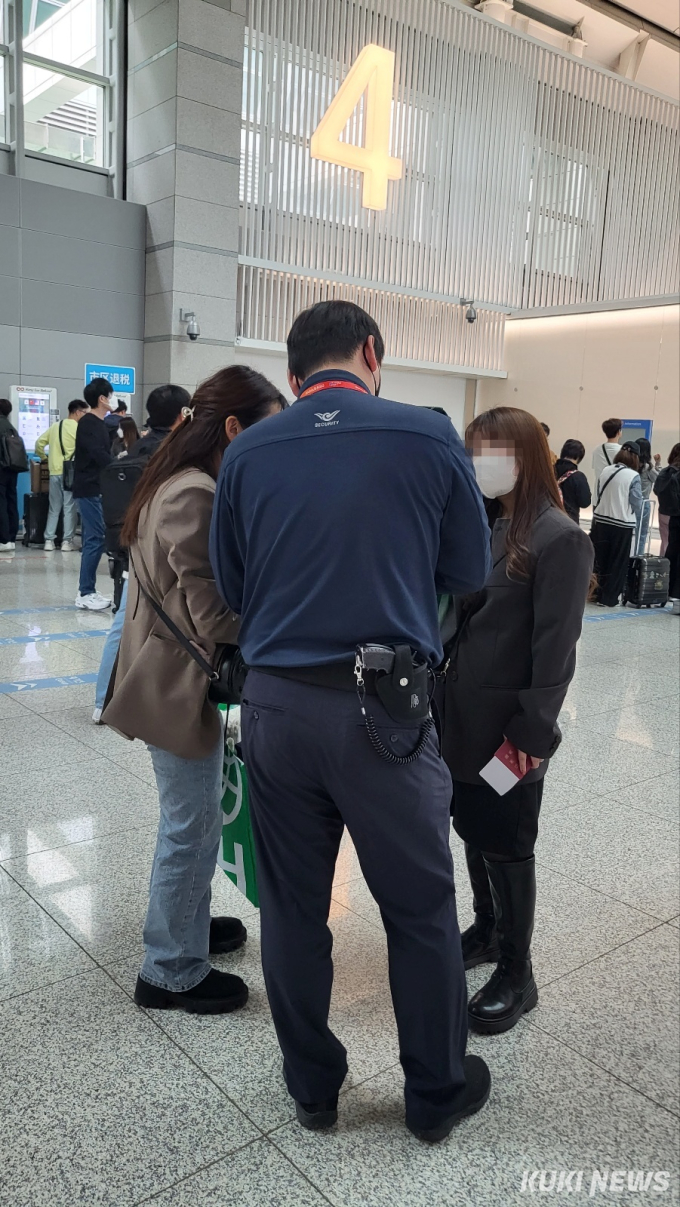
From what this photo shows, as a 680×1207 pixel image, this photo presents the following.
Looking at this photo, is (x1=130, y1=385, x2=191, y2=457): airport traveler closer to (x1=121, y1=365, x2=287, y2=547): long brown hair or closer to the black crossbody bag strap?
(x1=121, y1=365, x2=287, y2=547): long brown hair

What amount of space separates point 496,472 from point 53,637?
4949mm

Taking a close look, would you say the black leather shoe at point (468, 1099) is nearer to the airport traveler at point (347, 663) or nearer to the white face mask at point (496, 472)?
the airport traveler at point (347, 663)

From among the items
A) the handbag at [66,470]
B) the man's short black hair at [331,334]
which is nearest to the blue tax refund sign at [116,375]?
the handbag at [66,470]

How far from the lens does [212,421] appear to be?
206 cm

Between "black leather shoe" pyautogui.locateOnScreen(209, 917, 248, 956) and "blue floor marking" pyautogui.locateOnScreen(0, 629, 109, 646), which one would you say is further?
"blue floor marking" pyautogui.locateOnScreen(0, 629, 109, 646)

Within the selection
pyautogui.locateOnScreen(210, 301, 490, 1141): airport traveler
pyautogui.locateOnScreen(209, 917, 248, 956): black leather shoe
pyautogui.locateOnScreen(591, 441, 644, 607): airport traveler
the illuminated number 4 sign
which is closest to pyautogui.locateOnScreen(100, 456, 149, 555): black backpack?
pyautogui.locateOnScreen(209, 917, 248, 956): black leather shoe

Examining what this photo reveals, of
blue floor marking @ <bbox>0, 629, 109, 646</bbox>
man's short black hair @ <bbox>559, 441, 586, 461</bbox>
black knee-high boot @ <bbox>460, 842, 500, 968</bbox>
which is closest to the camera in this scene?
black knee-high boot @ <bbox>460, 842, 500, 968</bbox>

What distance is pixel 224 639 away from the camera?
1997mm

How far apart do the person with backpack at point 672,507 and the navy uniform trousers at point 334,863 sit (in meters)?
7.82

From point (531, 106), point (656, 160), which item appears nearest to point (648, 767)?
point (531, 106)

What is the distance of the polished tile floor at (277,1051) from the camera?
1723 mm

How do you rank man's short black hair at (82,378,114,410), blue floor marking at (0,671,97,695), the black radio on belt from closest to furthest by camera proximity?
1. the black radio on belt
2. blue floor marking at (0,671,97,695)
3. man's short black hair at (82,378,114,410)

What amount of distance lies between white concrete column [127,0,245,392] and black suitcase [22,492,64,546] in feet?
8.51

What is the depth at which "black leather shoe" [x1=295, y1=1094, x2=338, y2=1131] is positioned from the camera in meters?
1.82
